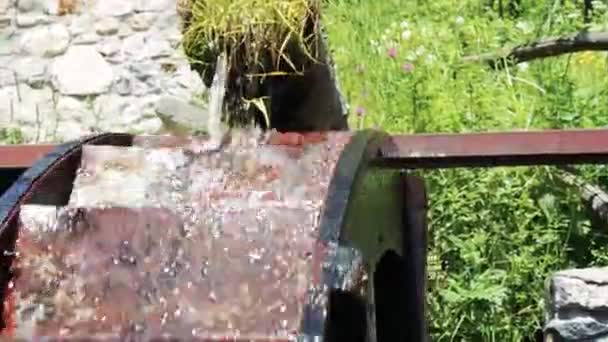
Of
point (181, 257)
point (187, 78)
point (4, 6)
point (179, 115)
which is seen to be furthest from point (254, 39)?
point (4, 6)

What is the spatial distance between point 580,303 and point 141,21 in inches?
123

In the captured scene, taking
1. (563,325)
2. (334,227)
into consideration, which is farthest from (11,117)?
(334,227)

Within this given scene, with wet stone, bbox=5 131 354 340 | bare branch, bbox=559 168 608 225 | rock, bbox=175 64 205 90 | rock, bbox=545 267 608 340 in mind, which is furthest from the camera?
rock, bbox=175 64 205 90

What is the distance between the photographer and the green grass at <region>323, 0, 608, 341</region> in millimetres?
5309

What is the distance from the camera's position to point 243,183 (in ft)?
9.84

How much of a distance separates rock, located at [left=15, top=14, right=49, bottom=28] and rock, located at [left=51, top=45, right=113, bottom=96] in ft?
0.63

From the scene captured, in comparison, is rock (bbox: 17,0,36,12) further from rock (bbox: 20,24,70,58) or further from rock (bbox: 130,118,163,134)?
rock (bbox: 130,118,163,134)

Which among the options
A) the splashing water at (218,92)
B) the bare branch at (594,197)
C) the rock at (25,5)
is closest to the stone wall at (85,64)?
the rock at (25,5)

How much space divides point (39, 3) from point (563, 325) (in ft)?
11.4

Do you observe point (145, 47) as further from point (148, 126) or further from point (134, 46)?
point (148, 126)

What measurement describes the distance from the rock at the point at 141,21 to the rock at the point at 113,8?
0.14ft

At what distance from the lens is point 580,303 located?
4723 mm

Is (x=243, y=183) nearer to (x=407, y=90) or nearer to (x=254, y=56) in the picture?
(x=254, y=56)

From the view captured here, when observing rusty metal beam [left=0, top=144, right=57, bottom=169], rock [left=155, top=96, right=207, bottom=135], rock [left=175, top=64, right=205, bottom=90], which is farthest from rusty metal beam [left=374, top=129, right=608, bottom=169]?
rock [left=175, top=64, right=205, bottom=90]
